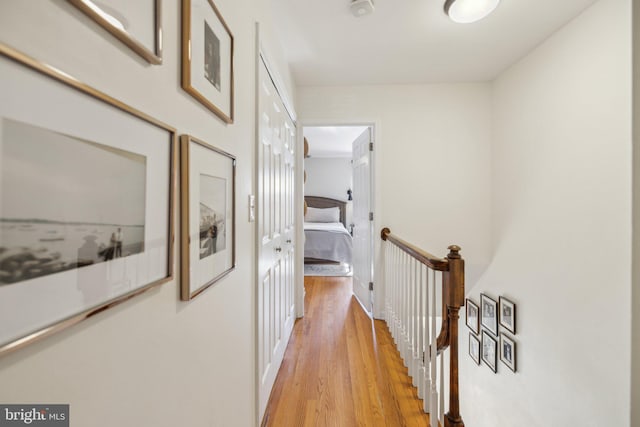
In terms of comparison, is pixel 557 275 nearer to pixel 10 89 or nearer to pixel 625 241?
pixel 625 241

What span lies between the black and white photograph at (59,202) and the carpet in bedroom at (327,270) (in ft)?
14.3

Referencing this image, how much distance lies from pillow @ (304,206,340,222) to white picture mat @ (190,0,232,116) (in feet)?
19.4

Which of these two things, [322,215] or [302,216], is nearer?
[302,216]

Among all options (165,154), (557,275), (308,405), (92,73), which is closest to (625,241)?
(557,275)

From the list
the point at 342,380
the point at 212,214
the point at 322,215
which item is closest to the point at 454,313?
the point at 342,380

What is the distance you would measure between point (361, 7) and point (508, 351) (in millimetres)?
3138

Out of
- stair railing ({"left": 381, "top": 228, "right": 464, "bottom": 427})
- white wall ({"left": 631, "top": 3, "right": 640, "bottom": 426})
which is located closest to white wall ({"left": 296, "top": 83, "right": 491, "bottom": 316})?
stair railing ({"left": 381, "top": 228, "right": 464, "bottom": 427})

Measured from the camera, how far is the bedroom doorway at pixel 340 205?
323cm

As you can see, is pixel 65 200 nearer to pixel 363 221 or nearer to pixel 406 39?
pixel 406 39

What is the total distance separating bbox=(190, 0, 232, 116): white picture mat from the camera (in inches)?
29.5

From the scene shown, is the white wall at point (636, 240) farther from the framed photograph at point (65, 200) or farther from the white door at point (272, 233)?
the framed photograph at point (65, 200)

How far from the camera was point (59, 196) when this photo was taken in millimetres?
370

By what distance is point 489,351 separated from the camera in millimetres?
2945

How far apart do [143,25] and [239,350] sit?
1.13 m
